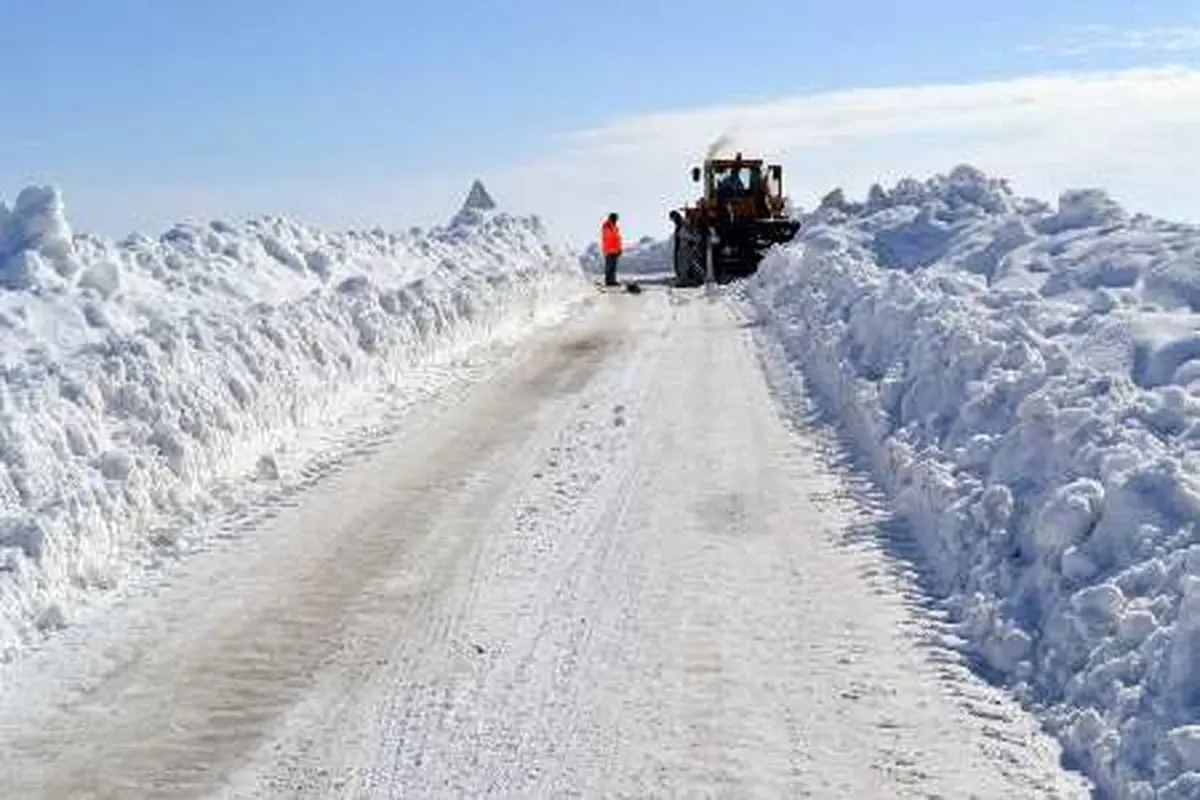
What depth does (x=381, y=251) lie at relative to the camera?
26.1 m

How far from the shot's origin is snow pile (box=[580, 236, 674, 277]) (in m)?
54.6

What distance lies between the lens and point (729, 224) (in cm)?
3669

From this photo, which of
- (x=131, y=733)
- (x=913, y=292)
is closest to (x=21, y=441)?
(x=131, y=733)

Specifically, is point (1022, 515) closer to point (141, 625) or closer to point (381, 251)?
point (141, 625)

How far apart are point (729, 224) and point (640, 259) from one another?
2024 centimetres

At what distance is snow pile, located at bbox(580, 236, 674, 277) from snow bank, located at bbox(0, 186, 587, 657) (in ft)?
95.7

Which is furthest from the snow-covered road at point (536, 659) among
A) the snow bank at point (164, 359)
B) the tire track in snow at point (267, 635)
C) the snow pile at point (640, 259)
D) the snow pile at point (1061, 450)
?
the snow pile at point (640, 259)

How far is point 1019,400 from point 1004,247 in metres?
10.8

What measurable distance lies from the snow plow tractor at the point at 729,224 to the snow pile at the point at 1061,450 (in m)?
15.6

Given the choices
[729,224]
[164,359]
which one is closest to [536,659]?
[164,359]

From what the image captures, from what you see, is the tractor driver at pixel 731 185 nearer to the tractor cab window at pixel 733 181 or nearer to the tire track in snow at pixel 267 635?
the tractor cab window at pixel 733 181

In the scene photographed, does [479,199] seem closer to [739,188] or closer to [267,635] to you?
[739,188]

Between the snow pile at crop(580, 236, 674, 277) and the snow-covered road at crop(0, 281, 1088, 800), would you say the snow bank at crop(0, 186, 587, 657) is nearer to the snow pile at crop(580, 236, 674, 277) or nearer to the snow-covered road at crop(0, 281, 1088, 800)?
the snow-covered road at crop(0, 281, 1088, 800)

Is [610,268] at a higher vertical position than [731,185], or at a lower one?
lower
